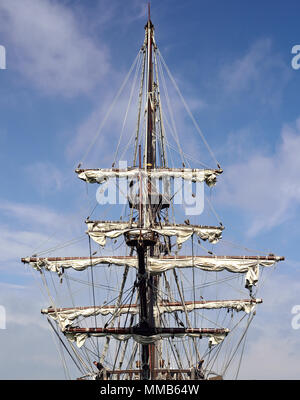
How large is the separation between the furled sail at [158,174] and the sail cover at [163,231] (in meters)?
3.66

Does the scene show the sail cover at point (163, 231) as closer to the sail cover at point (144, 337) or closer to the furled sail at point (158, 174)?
the furled sail at point (158, 174)

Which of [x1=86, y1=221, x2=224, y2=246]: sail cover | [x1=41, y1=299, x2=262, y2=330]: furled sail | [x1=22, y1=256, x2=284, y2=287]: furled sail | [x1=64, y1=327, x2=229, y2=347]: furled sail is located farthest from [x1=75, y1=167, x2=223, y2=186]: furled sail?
[x1=64, y1=327, x2=229, y2=347]: furled sail

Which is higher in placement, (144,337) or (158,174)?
(158,174)

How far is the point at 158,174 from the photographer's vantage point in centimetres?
3744

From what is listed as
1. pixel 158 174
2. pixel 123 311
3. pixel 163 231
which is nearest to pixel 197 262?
pixel 163 231

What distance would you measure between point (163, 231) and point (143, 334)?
290 inches

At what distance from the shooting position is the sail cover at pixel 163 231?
32.6 metres

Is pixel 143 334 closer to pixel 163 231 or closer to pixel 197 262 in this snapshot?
pixel 197 262

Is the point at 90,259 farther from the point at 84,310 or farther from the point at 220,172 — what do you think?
the point at 220,172

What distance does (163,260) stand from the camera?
3159 cm

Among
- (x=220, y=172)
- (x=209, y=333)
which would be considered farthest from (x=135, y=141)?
(x=209, y=333)

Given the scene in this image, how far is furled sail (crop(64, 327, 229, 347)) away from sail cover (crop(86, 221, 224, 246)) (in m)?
A: 5.80
